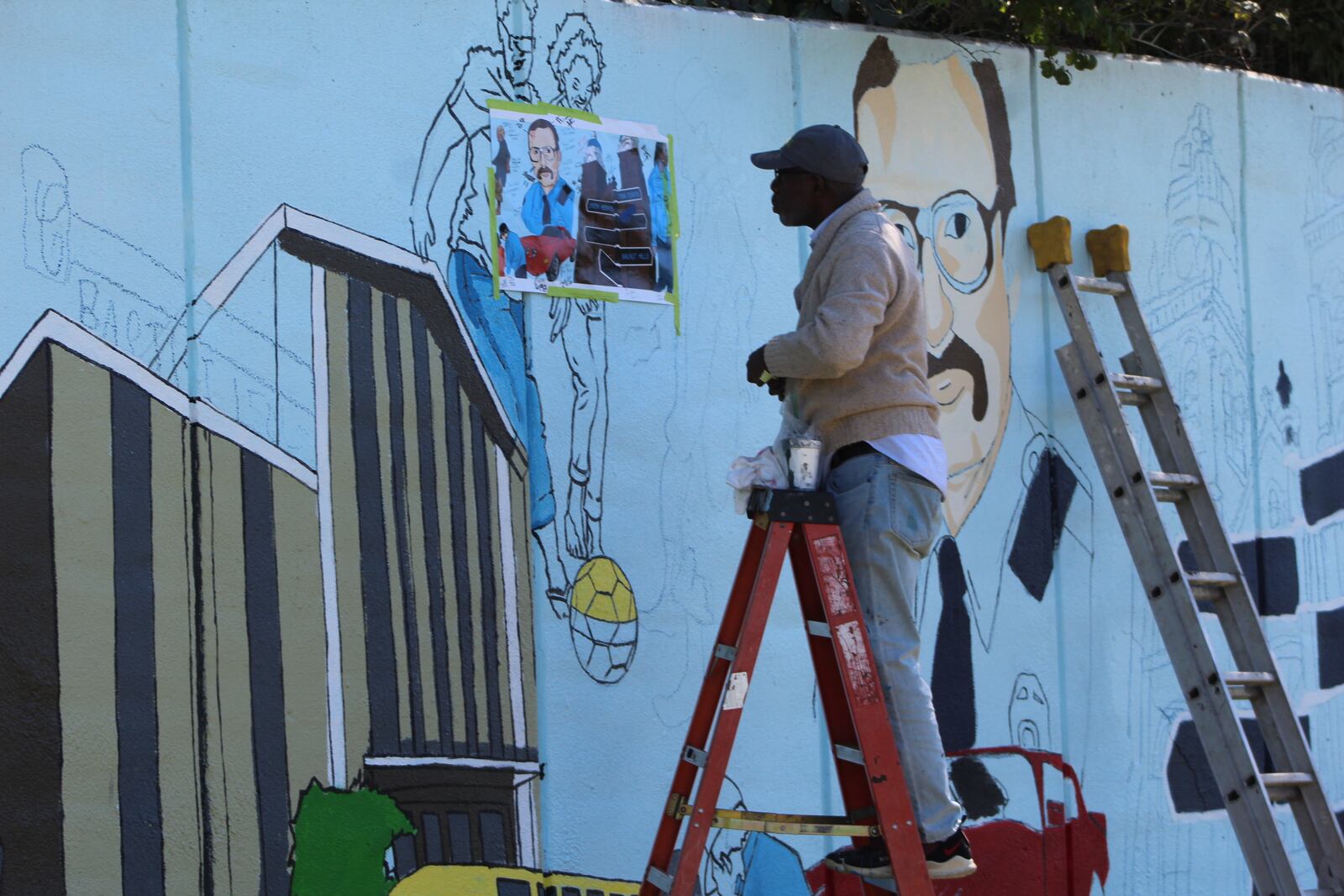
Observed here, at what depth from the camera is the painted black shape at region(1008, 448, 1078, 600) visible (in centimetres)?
541

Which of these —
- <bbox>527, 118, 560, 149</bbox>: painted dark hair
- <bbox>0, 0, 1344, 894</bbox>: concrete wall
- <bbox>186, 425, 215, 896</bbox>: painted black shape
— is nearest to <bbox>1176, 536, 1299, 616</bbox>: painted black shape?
<bbox>0, 0, 1344, 894</bbox>: concrete wall

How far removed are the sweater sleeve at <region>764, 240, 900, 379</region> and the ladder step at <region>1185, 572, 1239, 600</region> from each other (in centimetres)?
200

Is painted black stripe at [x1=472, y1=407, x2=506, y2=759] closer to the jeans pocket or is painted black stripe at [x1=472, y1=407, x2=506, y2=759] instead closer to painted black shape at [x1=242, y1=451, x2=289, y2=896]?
painted black shape at [x1=242, y1=451, x2=289, y2=896]

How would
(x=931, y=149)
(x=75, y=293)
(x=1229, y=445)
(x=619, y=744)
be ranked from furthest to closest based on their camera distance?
(x=1229, y=445) → (x=931, y=149) → (x=619, y=744) → (x=75, y=293)

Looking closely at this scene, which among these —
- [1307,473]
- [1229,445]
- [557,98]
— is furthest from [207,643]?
[1307,473]

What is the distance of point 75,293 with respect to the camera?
13.0 ft

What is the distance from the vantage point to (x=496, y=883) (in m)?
4.40

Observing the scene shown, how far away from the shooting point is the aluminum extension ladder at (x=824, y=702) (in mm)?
3566

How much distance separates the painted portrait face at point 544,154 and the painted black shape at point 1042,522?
195 cm

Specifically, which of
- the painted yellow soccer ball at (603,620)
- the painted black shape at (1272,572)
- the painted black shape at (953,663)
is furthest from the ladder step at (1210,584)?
the painted yellow soccer ball at (603,620)

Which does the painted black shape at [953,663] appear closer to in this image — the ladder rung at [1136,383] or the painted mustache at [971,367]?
the painted mustache at [971,367]

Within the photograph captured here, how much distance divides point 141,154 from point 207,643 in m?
1.24

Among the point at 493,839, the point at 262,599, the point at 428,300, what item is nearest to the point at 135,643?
the point at 262,599

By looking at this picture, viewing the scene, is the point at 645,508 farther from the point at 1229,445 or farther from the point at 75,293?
the point at 1229,445
